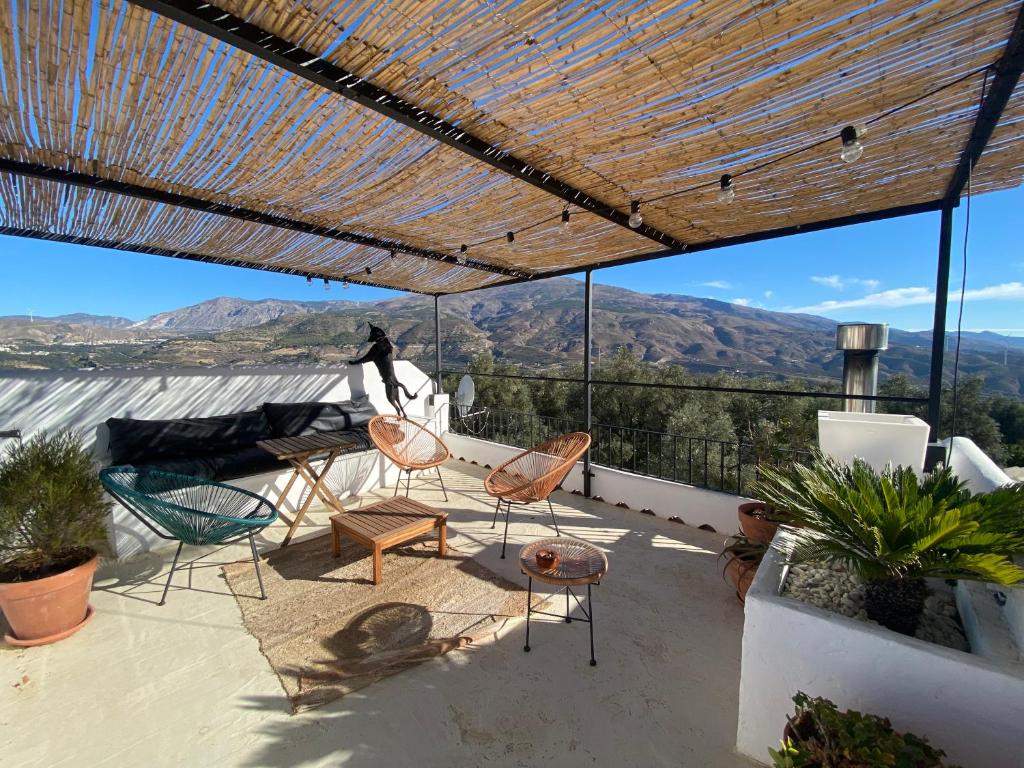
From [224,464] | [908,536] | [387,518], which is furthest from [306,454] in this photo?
[908,536]

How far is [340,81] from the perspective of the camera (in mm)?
1752

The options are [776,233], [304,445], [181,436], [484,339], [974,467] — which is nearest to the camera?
[974,467]

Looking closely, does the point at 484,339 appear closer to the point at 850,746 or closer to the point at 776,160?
the point at 776,160

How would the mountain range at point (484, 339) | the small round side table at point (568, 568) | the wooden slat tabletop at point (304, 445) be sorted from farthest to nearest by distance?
the mountain range at point (484, 339) < the wooden slat tabletop at point (304, 445) < the small round side table at point (568, 568)

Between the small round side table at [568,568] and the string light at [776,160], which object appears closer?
the string light at [776,160]

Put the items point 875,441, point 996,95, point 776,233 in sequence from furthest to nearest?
point 776,233, point 875,441, point 996,95

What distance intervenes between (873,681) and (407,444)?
3.95 m

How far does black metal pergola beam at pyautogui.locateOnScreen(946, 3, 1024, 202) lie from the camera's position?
149 cm

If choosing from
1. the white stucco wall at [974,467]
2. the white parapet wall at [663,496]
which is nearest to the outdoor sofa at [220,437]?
the white parapet wall at [663,496]

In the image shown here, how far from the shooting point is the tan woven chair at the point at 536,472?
3.25 metres

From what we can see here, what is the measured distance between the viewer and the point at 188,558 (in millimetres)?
3164

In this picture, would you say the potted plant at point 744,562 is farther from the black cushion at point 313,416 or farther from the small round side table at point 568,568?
the black cushion at point 313,416

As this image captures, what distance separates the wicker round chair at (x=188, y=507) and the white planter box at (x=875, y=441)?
3.43 m

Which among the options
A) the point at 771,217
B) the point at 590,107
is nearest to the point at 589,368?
the point at 771,217
